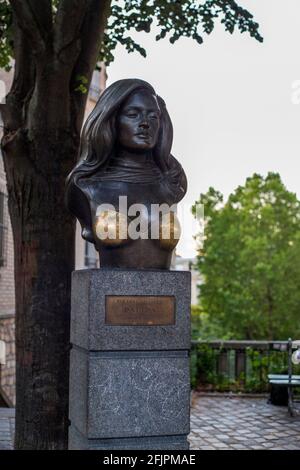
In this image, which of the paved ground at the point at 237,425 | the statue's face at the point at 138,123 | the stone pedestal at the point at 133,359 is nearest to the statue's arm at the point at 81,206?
the stone pedestal at the point at 133,359

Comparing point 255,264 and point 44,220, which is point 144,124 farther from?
point 255,264

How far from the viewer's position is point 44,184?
22.0 ft

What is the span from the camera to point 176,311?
15.9ft

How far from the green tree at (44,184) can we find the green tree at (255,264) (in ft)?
73.2

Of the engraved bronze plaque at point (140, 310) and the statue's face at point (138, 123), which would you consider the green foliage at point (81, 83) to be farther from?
the engraved bronze plaque at point (140, 310)

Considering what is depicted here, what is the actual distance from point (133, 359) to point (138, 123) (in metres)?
1.81

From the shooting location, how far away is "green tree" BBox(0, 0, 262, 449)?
6.44 meters

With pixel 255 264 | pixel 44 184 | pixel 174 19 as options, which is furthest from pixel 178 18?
pixel 255 264

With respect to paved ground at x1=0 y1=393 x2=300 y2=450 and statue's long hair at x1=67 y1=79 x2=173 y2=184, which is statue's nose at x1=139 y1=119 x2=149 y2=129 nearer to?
statue's long hair at x1=67 y1=79 x2=173 y2=184

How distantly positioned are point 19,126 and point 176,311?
10.4 ft

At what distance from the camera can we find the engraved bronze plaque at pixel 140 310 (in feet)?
15.4

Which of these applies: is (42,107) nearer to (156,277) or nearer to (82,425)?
(156,277)
